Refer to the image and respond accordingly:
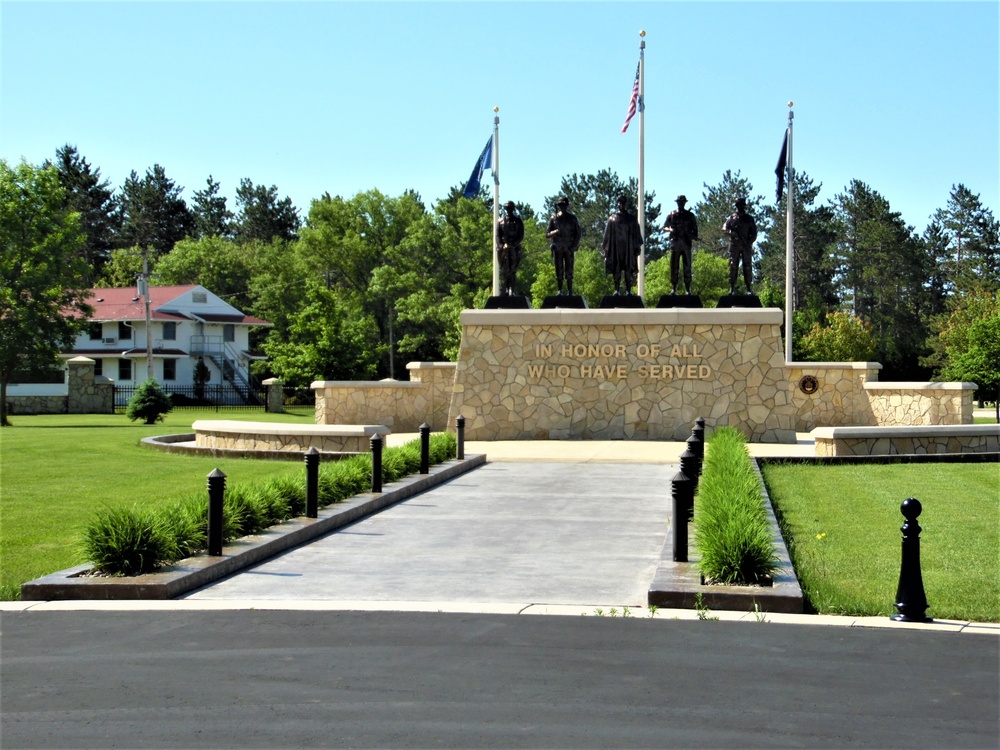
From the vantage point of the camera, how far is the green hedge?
9.39 metres

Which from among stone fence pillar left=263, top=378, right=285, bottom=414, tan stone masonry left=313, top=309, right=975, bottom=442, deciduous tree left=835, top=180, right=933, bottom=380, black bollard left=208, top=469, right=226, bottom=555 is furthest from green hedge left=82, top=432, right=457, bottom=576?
deciduous tree left=835, top=180, right=933, bottom=380

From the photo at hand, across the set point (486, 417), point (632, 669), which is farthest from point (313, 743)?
point (486, 417)

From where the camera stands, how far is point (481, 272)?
63469mm

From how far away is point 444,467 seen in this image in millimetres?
18562

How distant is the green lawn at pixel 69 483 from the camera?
10625mm

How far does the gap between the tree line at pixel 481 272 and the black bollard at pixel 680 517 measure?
40.3 m

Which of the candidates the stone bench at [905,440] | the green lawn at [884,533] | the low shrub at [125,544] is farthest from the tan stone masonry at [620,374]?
the low shrub at [125,544]

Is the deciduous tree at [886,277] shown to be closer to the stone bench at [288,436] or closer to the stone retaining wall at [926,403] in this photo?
the stone retaining wall at [926,403]

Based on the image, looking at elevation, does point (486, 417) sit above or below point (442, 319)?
below

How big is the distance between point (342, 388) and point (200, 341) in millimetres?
40897

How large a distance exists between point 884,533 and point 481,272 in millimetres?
52356

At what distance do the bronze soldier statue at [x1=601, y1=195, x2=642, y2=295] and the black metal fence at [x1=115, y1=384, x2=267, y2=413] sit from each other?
3661 cm

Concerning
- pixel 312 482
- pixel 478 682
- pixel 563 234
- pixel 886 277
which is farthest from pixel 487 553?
pixel 886 277

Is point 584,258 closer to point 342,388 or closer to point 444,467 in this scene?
point 342,388
